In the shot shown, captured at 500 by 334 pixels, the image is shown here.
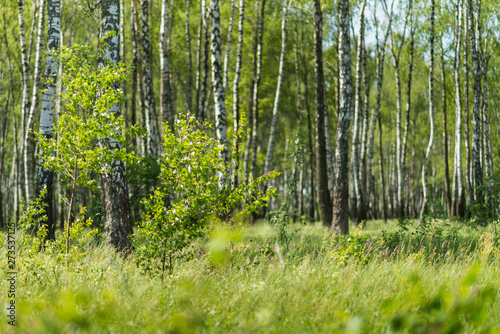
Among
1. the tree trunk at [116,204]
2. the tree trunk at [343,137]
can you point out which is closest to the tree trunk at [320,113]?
the tree trunk at [343,137]

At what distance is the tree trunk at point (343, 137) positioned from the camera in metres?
8.98

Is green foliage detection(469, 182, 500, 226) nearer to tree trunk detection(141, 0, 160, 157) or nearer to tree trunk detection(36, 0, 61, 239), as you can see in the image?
tree trunk detection(141, 0, 160, 157)

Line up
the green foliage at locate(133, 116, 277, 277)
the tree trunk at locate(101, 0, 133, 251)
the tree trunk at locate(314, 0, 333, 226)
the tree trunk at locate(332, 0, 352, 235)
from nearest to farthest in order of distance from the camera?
the green foliage at locate(133, 116, 277, 277) < the tree trunk at locate(101, 0, 133, 251) < the tree trunk at locate(332, 0, 352, 235) < the tree trunk at locate(314, 0, 333, 226)

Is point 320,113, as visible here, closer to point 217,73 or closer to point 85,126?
point 217,73

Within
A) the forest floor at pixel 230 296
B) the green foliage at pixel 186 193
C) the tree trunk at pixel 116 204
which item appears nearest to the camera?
the forest floor at pixel 230 296

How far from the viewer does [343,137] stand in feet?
29.9

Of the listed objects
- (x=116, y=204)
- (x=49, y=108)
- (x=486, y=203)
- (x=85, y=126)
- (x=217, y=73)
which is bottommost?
(x=486, y=203)

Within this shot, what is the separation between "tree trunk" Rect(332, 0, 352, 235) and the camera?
29.5ft

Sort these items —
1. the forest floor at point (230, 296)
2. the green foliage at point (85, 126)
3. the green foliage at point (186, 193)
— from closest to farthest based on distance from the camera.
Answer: the forest floor at point (230, 296) → the green foliage at point (186, 193) → the green foliage at point (85, 126)

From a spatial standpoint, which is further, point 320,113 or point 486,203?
point 486,203

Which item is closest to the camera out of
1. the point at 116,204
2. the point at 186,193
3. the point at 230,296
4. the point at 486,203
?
the point at 230,296

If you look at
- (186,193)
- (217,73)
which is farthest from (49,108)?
(186,193)

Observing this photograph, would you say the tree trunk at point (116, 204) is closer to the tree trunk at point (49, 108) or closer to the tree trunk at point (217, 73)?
the tree trunk at point (49, 108)

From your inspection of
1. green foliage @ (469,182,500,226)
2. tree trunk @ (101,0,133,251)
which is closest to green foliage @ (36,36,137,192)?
tree trunk @ (101,0,133,251)
